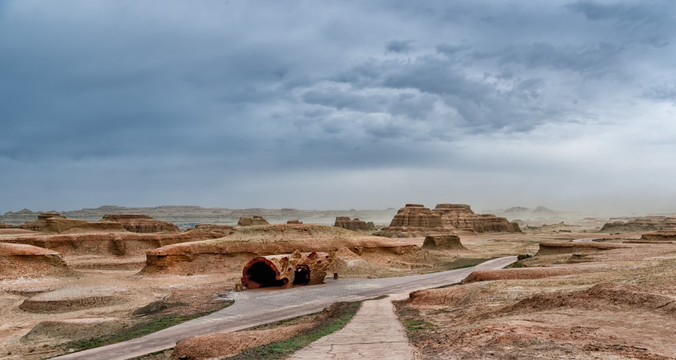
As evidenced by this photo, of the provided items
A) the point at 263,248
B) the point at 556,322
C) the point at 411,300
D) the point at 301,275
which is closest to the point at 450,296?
the point at 411,300

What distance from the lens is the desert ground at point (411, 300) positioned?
8.79 meters

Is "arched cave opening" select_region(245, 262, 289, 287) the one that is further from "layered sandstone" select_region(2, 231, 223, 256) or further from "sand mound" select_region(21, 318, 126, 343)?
"layered sandstone" select_region(2, 231, 223, 256)

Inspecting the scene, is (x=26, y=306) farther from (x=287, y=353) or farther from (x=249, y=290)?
(x=287, y=353)

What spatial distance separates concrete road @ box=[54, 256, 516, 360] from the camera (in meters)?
13.9

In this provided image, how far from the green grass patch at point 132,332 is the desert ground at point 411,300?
0.19 m

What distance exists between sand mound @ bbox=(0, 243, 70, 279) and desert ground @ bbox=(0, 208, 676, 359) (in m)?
0.09

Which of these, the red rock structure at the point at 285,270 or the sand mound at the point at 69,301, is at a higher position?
the red rock structure at the point at 285,270

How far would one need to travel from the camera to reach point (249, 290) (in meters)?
26.4

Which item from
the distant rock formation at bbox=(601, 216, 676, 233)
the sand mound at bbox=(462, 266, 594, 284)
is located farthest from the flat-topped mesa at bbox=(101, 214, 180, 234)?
the distant rock formation at bbox=(601, 216, 676, 233)

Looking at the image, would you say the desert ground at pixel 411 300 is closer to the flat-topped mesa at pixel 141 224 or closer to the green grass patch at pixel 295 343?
the green grass patch at pixel 295 343

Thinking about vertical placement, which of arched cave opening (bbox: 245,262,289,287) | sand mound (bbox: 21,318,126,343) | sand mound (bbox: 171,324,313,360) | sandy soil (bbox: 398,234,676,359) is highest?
sandy soil (bbox: 398,234,676,359)

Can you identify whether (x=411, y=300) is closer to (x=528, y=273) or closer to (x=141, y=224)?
(x=528, y=273)

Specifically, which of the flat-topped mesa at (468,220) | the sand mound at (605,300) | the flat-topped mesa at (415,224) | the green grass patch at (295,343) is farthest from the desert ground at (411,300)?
the flat-topped mesa at (468,220)

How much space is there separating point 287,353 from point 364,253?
107ft
